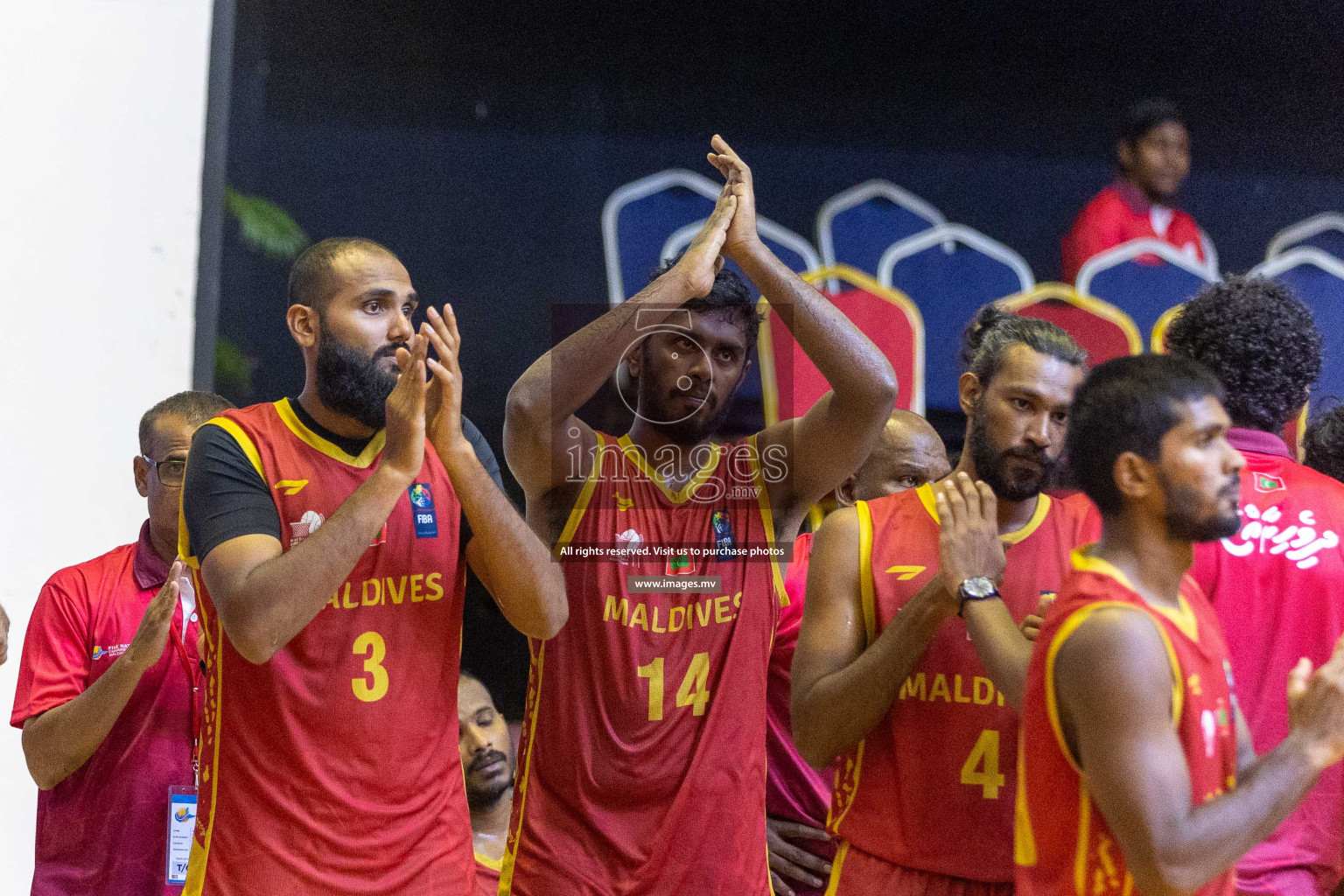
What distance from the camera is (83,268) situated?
16.9 feet

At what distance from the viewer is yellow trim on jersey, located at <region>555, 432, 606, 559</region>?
3.42m

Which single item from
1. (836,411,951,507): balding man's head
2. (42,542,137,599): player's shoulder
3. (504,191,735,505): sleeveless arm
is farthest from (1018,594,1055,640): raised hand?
(42,542,137,599): player's shoulder

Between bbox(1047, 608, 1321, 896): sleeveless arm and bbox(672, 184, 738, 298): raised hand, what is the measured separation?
1489 millimetres

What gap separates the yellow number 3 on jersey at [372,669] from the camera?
9.62 ft

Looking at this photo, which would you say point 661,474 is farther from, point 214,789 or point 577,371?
point 214,789

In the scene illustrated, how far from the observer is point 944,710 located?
117 inches

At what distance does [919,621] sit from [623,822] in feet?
3.06

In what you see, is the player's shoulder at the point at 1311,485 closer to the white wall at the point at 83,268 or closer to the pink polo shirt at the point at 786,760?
the pink polo shirt at the point at 786,760

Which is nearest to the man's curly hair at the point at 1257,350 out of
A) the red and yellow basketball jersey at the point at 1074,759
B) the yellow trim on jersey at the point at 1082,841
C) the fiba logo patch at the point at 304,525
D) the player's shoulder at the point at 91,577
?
the red and yellow basketball jersey at the point at 1074,759

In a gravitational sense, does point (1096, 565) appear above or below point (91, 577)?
above

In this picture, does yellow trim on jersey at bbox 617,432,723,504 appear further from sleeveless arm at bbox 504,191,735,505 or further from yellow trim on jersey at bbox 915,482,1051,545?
yellow trim on jersey at bbox 915,482,1051,545

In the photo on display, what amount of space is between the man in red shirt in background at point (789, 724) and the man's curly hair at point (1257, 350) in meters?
1.02

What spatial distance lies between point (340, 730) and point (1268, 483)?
7.26ft

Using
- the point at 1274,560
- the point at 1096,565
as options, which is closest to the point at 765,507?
the point at 1274,560
